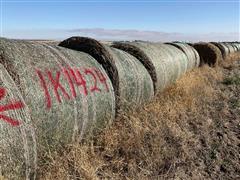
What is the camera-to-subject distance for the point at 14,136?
12.5ft

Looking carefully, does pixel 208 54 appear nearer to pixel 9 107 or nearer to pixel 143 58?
pixel 143 58

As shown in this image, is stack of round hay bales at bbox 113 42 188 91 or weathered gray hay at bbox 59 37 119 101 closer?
weathered gray hay at bbox 59 37 119 101

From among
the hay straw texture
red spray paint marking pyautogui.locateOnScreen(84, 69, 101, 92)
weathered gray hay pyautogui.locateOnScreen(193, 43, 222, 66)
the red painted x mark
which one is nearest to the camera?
the red painted x mark

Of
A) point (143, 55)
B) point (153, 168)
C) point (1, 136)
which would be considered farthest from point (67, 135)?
point (143, 55)

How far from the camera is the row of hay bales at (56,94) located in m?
3.88

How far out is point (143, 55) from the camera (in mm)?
8945

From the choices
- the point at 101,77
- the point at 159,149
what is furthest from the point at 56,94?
the point at 159,149

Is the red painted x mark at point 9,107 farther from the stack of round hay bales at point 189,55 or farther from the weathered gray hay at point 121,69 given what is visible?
the stack of round hay bales at point 189,55

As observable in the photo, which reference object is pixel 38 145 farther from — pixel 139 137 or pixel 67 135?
pixel 139 137

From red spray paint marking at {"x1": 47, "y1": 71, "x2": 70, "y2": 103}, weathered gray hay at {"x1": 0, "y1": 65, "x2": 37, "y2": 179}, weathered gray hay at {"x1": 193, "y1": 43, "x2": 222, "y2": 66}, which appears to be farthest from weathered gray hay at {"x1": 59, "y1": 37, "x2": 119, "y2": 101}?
weathered gray hay at {"x1": 193, "y1": 43, "x2": 222, "y2": 66}

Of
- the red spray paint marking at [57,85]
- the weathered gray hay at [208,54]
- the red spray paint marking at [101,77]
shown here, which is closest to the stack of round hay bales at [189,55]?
the weathered gray hay at [208,54]

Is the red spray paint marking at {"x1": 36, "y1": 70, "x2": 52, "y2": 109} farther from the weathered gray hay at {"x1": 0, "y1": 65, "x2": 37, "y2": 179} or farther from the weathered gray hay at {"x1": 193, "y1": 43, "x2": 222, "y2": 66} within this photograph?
the weathered gray hay at {"x1": 193, "y1": 43, "x2": 222, "y2": 66}

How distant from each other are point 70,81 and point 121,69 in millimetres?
1913

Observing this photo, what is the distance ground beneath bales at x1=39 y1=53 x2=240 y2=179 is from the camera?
4.89 meters
